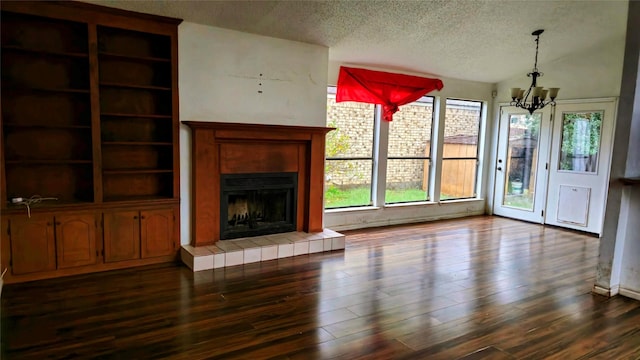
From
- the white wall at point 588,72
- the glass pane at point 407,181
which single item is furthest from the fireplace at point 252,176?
the white wall at point 588,72

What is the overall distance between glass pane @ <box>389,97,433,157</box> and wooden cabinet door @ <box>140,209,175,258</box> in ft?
11.4

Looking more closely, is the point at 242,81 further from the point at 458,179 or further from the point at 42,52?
the point at 458,179

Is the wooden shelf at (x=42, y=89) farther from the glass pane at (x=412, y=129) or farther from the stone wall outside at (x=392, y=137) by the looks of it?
the glass pane at (x=412, y=129)

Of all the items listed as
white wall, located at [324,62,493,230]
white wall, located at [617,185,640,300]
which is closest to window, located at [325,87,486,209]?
white wall, located at [324,62,493,230]

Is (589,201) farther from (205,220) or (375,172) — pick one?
(205,220)

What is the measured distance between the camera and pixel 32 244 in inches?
140

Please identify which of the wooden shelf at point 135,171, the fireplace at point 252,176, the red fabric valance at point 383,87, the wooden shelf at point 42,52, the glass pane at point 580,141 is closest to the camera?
the wooden shelf at point 42,52

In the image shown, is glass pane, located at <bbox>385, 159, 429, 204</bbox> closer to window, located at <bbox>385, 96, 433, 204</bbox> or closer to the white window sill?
window, located at <bbox>385, 96, 433, 204</bbox>

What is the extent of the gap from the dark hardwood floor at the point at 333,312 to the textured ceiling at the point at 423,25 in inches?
97.7

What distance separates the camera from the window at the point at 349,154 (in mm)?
5746

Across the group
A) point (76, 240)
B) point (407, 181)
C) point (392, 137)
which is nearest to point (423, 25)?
point (392, 137)

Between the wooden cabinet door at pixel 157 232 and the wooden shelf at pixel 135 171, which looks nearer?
the wooden shelf at pixel 135 171

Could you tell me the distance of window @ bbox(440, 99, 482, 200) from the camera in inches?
273

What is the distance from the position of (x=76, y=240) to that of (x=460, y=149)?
5.88m
